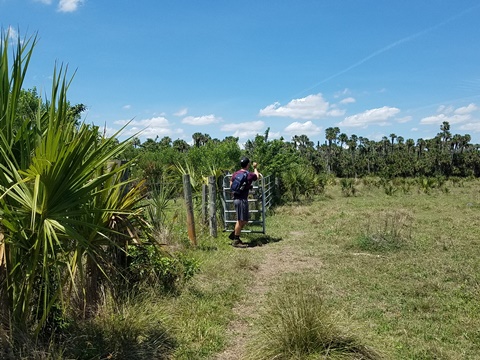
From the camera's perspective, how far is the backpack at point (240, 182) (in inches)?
344

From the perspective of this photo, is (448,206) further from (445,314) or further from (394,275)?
(445,314)

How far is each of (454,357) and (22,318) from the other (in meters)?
3.59

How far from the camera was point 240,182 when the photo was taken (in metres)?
8.73

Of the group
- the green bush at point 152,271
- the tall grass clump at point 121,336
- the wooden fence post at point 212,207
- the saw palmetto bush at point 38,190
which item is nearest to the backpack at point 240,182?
the wooden fence post at point 212,207

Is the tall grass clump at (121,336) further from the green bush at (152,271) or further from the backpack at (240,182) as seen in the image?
the backpack at (240,182)

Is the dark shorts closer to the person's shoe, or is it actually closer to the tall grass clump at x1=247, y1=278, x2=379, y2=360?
the person's shoe

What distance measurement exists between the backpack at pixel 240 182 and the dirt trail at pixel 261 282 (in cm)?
132

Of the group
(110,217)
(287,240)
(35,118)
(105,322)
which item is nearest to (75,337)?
(105,322)

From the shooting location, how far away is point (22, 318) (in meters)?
3.02

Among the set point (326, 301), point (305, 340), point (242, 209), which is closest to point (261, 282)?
point (326, 301)

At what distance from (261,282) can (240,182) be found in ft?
10.1

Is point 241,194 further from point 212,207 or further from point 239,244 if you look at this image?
point 239,244

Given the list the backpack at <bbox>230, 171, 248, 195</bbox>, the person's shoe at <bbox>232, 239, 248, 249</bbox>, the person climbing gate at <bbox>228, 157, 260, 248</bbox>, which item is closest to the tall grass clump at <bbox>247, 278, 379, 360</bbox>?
the person's shoe at <bbox>232, 239, 248, 249</bbox>

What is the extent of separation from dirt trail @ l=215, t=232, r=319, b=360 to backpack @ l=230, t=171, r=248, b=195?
132 centimetres
